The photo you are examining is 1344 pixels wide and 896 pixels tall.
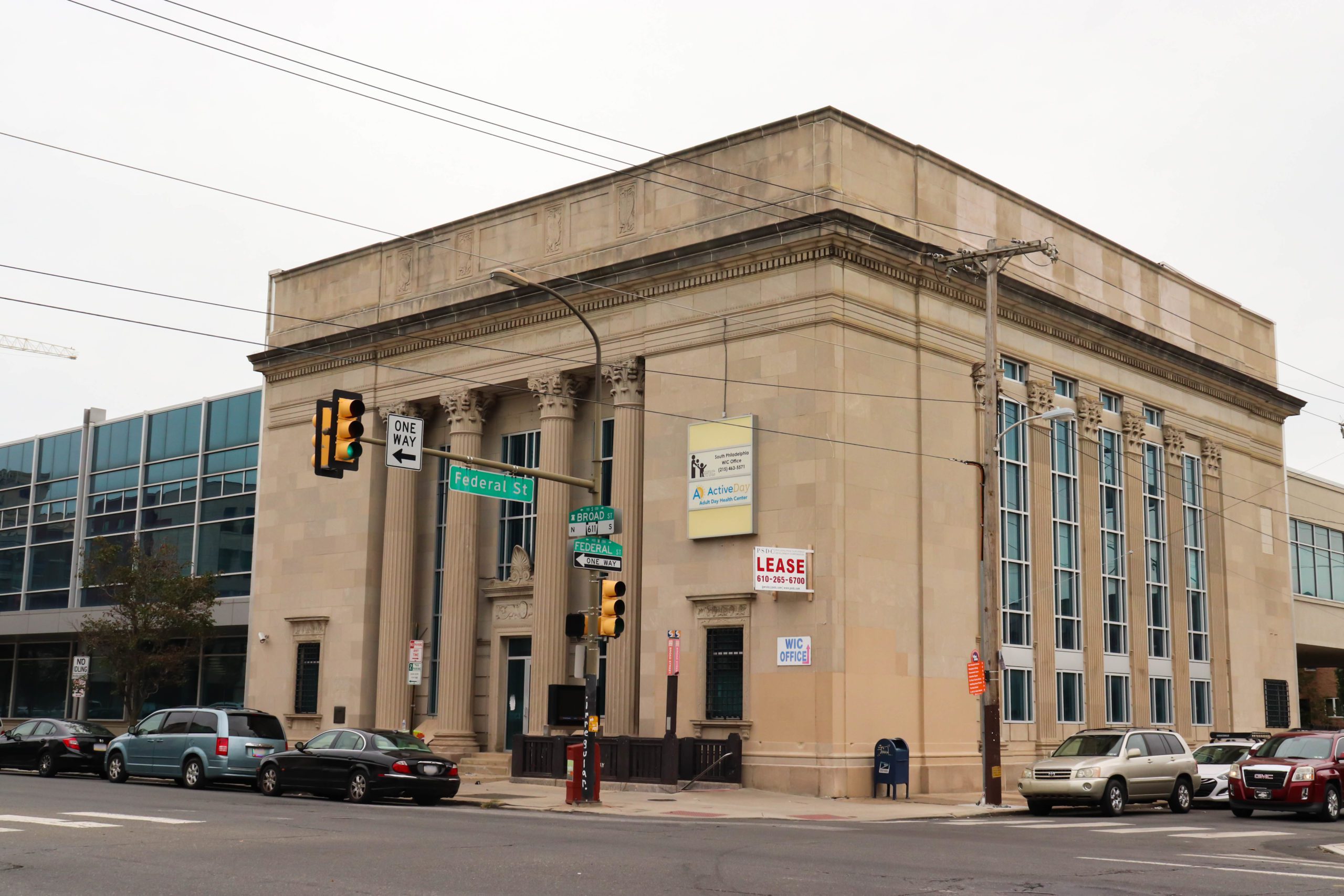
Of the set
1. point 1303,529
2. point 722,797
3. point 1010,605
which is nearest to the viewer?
point 722,797

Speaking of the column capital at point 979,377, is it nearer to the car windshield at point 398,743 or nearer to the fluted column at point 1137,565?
the fluted column at point 1137,565

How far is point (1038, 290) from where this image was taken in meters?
38.3

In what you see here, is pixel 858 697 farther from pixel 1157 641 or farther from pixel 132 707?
pixel 132 707

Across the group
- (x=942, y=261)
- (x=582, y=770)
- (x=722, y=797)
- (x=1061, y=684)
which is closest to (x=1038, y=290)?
(x=942, y=261)

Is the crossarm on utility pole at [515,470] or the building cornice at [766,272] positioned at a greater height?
the building cornice at [766,272]

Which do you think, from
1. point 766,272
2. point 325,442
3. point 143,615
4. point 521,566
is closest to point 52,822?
point 325,442

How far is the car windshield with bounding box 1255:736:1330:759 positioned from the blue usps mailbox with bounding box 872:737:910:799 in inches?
291

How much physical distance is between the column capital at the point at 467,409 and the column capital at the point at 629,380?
587 centimetres

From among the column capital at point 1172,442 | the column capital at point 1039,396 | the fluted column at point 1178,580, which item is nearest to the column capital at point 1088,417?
the column capital at point 1039,396

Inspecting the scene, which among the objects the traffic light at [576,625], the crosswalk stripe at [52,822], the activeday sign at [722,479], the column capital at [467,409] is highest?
the column capital at [467,409]

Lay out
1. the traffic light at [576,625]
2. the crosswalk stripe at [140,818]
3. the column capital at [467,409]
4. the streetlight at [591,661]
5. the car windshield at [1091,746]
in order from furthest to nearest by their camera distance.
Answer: the column capital at [467,409] < the car windshield at [1091,746] < the streetlight at [591,661] < the traffic light at [576,625] < the crosswalk stripe at [140,818]

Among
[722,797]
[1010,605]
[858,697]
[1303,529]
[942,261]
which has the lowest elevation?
[722,797]

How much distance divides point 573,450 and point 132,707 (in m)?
18.2

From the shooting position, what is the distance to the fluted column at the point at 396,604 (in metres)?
40.7
